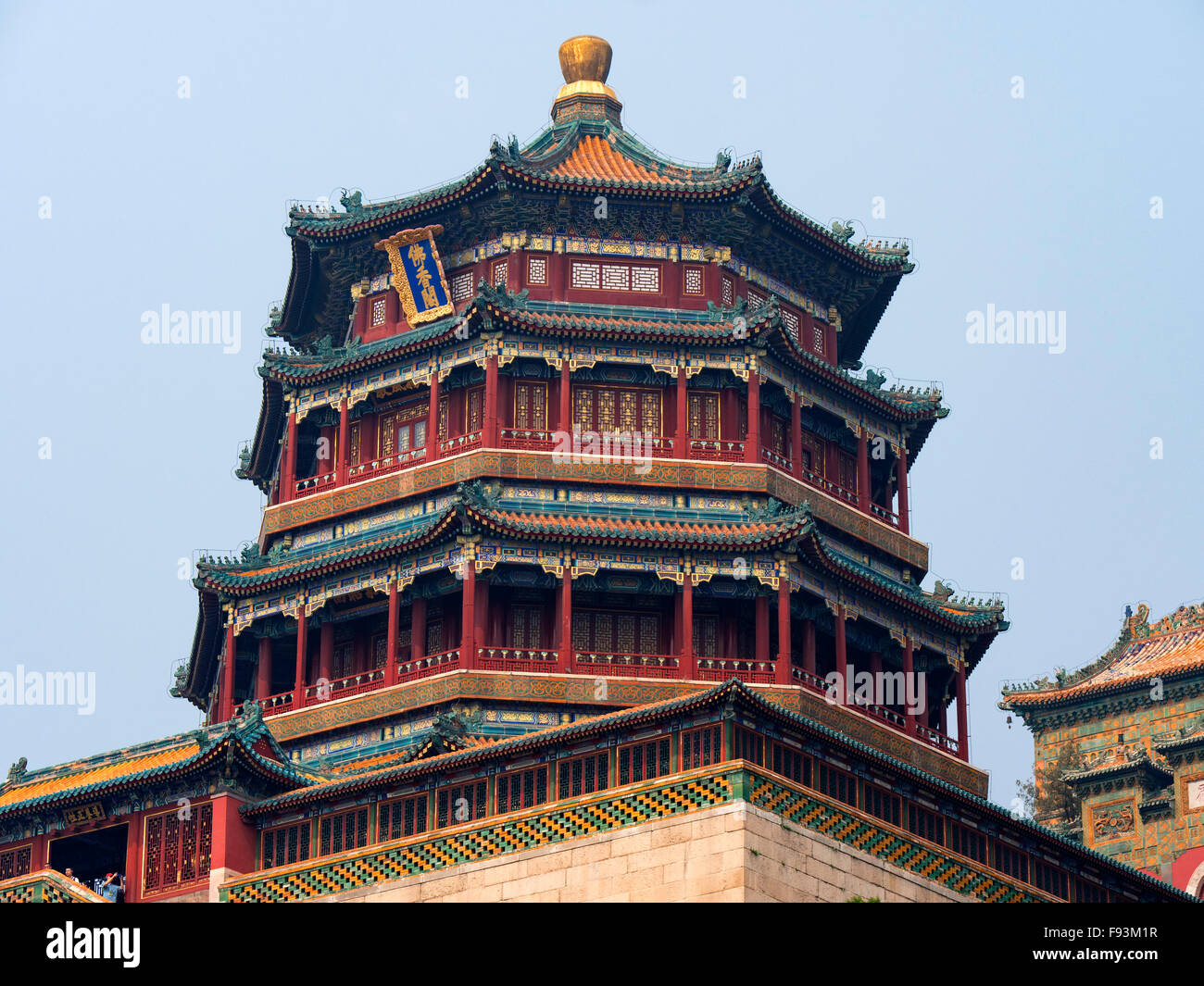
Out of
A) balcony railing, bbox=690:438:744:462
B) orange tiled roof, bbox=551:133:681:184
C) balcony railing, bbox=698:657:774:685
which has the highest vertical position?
orange tiled roof, bbox=551:133:681:184

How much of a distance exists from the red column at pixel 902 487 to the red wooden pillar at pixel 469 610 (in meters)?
10.9

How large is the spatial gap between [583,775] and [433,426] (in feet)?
48.0

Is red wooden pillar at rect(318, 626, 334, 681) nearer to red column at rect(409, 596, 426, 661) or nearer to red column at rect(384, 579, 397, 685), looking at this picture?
red column at rect(384, 579, 397, 685)

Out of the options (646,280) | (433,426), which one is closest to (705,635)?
(433,426)

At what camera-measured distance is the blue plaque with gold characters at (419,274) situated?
5534cm

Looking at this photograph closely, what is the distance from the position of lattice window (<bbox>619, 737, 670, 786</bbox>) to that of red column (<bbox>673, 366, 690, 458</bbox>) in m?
13.5

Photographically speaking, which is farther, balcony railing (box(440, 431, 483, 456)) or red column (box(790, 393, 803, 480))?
red column (box(790, 393, 803, 480))

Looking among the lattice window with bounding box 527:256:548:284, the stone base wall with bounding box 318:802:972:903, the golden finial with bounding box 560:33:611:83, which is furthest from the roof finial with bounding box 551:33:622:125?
the stone base wall with bounding box 318:802:972:903

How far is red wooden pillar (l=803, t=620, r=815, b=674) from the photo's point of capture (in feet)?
166

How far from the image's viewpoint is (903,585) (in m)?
54.0

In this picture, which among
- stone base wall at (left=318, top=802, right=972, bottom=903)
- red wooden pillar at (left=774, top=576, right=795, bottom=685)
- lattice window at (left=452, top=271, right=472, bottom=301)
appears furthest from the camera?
lattice window at (left=452, top=271, right=472, bottom=301)

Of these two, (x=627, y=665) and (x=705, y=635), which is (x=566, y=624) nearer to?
(x=627, y=665)

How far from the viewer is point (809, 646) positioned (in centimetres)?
5109
